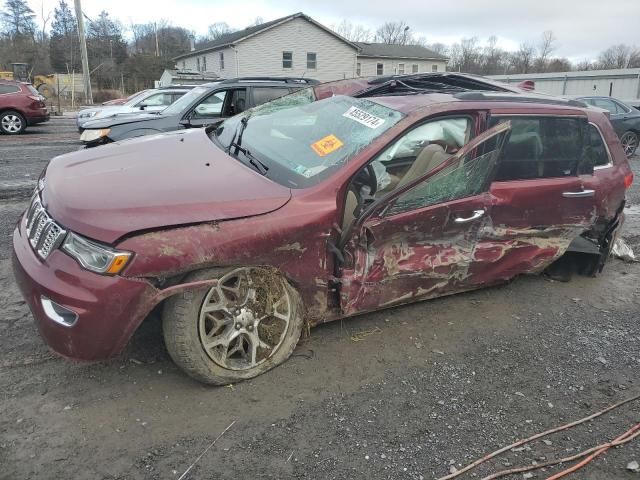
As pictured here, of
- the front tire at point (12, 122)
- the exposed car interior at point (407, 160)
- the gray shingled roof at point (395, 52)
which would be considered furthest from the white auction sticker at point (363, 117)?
the gray shingled roof at point (395, 52)

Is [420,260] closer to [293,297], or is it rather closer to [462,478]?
[293,297]

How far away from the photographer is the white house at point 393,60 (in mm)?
45188

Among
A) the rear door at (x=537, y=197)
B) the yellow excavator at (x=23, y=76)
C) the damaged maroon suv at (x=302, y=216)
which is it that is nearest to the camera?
the damaged maroon suv at (x=302, y=216)

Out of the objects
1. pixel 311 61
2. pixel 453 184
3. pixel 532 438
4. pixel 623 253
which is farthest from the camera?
pixel 311 61

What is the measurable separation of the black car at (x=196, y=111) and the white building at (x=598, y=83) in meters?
30.7

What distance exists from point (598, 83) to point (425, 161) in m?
42.2

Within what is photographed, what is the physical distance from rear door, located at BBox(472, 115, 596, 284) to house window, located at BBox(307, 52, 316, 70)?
3694cm

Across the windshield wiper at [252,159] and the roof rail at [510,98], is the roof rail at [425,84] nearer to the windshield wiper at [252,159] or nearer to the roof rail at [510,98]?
the roof rail at [510,98]

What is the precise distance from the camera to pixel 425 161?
3.31 meters

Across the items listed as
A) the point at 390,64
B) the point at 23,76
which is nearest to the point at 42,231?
the point at 23,76

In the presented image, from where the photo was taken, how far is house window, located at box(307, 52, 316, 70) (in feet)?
126

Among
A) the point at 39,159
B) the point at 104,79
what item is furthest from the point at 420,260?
the point at 104,79

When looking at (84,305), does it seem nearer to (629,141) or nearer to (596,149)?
(596,149)

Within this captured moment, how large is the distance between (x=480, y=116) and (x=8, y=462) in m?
3.30
